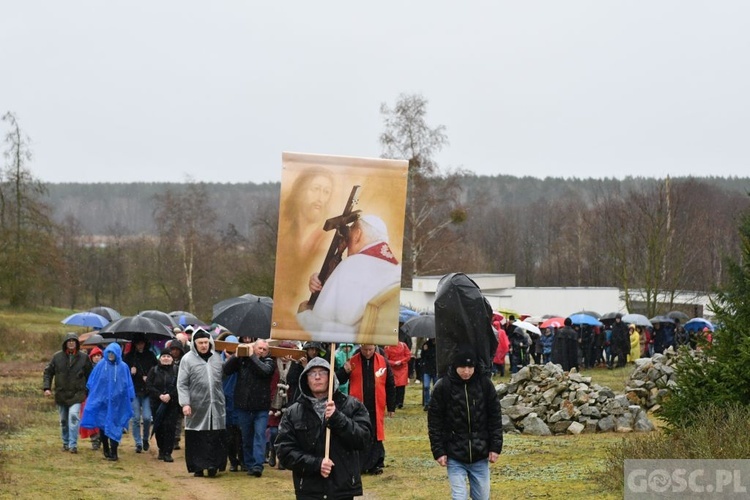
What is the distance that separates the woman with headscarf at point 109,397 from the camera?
17.4 meters

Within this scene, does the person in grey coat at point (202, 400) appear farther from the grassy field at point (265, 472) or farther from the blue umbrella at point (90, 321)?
the blue umbrella at point (90, 321)

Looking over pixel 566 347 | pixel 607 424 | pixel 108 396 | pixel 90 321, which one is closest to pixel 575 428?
pixel 607 424

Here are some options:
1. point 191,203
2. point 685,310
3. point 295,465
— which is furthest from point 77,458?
point 191,203

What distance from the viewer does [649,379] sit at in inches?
997

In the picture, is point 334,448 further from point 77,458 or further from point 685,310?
point 685,310

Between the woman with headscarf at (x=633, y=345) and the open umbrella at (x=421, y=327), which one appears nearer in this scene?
the open umbrella at (x=421, y=327)

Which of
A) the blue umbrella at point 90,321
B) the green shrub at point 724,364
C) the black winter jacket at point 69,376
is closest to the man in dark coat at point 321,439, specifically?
the green shrub at point 724,364

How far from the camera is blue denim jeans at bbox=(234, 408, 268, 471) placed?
50.8ft

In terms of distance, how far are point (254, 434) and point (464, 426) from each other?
634cm

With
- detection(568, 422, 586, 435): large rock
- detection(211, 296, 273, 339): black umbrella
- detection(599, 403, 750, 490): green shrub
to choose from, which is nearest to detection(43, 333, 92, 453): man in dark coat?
detection(211, 296, 273, 339): black umbrella

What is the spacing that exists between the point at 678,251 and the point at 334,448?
1947 inches

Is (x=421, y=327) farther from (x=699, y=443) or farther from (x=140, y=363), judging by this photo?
(x=699, y=443)

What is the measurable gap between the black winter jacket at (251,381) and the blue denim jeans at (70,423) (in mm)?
3740

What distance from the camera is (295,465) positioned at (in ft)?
28.4
